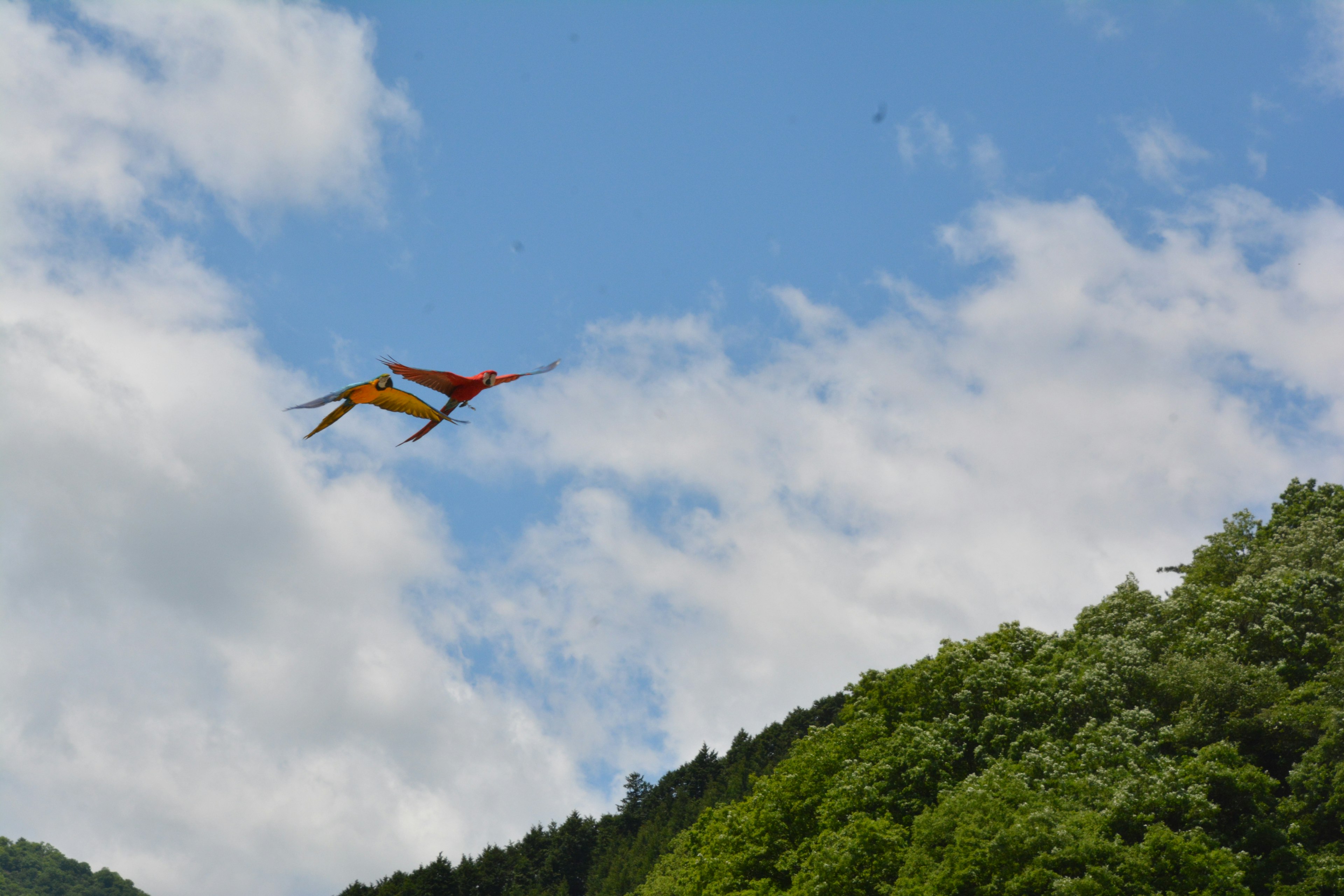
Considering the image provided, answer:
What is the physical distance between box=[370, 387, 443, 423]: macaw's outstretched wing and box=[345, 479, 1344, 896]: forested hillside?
2466cm

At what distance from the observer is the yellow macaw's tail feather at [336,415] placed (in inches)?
525

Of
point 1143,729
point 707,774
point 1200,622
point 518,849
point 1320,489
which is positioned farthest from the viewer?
point 707,774

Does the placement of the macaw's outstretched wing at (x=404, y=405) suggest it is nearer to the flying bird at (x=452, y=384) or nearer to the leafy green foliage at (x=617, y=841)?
the flying bird at (x=452, y=384)

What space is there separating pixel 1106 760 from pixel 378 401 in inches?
1172

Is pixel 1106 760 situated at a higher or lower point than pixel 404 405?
lower

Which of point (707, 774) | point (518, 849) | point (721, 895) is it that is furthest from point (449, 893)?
point (721, 895)

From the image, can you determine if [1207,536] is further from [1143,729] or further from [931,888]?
[931,888]

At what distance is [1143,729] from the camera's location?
37.2 m

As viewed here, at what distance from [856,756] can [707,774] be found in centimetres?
8506

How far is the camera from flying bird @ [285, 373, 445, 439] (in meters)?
13.5

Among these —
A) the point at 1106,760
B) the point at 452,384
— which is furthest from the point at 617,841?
the point at 452,384

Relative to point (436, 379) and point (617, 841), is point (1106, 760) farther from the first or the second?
point (617, 841)

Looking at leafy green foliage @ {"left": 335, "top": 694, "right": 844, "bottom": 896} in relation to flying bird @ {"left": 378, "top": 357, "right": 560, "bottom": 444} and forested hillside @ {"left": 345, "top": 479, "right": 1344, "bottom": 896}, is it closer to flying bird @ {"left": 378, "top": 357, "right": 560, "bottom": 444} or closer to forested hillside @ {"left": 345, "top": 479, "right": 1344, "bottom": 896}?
forested hillside @ {"left": 345, "top": 479, "right": 1344, "bottom": 896}

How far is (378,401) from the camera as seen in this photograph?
569 inches
